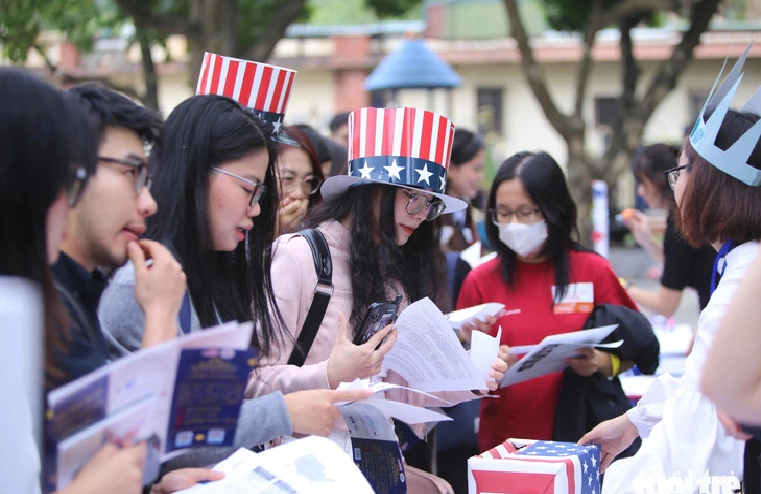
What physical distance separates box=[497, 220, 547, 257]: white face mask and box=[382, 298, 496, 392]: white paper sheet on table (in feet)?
3.59

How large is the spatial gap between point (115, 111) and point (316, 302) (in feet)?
3.48

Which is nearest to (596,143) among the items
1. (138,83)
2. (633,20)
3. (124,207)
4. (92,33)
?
(138,83)

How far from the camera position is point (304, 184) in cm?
409

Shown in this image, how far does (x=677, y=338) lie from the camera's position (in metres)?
5.33

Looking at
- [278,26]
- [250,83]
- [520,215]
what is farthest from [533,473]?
[278,26]

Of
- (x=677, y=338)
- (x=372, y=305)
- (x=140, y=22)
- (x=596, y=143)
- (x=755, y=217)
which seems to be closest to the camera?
(x=755, y=217)

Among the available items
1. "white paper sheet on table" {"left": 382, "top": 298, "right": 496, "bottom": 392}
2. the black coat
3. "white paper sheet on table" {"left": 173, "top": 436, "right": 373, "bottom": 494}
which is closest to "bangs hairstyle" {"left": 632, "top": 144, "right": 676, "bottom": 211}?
the black coat

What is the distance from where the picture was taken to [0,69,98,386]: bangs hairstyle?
1526 millimetres

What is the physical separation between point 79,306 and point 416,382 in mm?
1308

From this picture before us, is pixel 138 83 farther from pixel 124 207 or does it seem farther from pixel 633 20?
pixel 124 207

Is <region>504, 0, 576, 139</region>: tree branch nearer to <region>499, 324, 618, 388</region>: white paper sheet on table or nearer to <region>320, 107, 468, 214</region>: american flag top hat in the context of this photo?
<region>499, 324, 618, 388</region>: white paper sheet on table

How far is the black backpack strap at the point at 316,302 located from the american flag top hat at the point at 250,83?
2.13 ft

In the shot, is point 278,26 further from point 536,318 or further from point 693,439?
point 693,439

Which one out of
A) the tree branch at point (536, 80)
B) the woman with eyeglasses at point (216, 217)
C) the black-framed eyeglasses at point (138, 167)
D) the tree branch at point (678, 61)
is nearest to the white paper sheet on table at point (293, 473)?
the woman with eyeglasses at point (216, 217)
